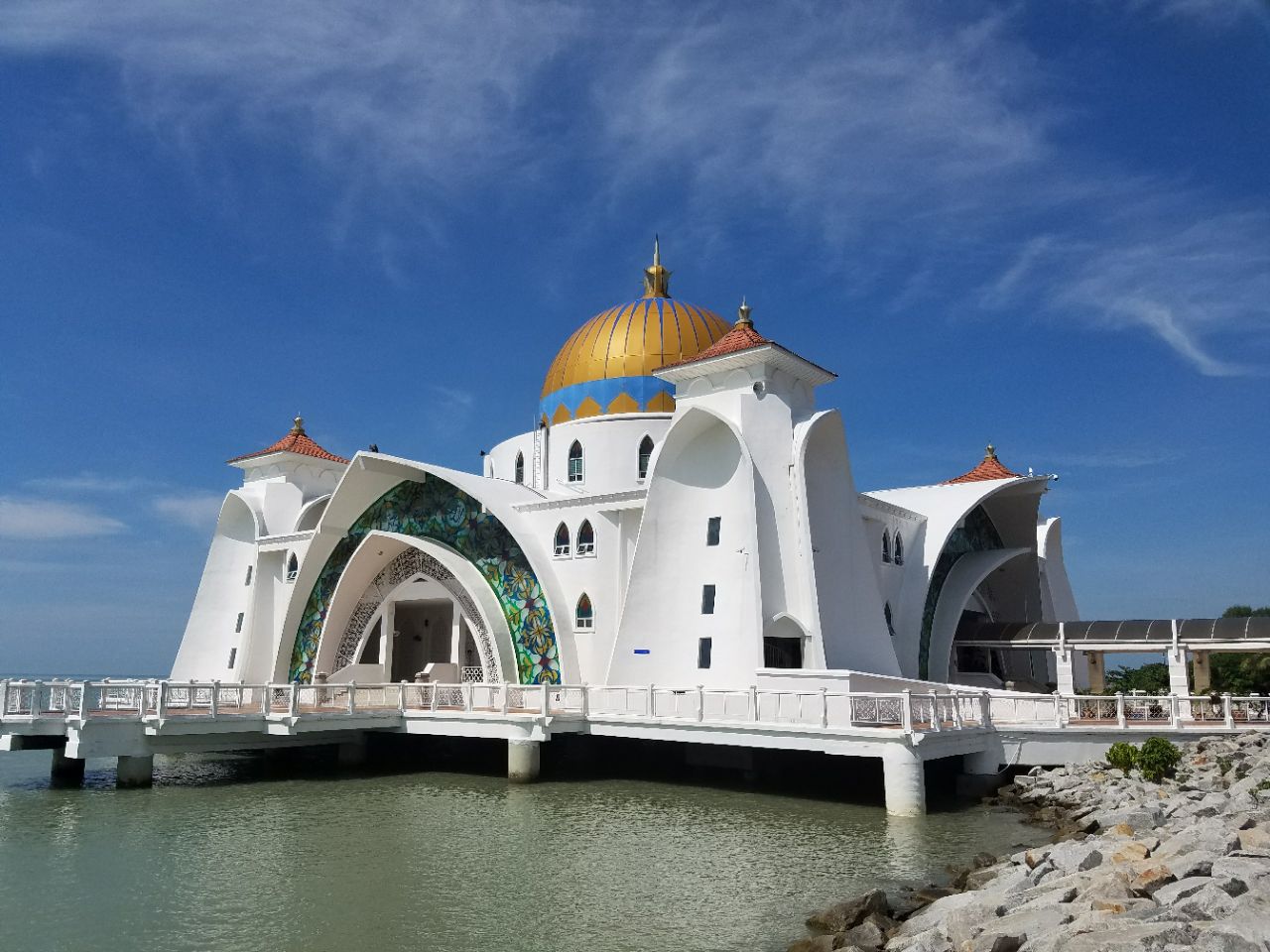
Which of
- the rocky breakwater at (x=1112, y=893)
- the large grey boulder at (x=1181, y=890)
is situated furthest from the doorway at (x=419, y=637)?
the large grey boulder at (x=1181, y=890)

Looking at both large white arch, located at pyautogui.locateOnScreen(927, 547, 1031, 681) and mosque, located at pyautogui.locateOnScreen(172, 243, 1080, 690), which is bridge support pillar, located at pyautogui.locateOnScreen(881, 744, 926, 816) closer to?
mosque, located at pyautogui.locateOnScreen(172, 243, 1080, 690)

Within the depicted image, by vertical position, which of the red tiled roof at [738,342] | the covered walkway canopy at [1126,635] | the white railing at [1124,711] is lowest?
the white railing at [1124,711]

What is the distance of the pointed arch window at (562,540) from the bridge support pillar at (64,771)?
9519mm

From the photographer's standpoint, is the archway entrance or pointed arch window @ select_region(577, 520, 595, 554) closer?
pointed arch window @ select_region(577, 520, 595, 554)

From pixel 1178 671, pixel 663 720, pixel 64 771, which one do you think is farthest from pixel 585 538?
pixel 1178 671

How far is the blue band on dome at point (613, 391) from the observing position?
2583 cm

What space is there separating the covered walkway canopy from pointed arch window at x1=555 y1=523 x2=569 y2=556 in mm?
10363

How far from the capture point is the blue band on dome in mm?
25828

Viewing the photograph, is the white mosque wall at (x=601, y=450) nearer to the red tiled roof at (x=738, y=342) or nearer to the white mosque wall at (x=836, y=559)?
the red tiled roof at (x=738, y=342)

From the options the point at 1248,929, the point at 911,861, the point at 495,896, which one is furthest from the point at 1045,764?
the point at 1248,929

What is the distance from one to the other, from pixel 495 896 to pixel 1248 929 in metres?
6.97

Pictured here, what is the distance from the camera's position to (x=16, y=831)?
1448 cm

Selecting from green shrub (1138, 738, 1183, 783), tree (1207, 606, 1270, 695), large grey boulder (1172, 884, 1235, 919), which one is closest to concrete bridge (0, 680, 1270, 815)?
green shrub (1138, 738, 1183, 783)

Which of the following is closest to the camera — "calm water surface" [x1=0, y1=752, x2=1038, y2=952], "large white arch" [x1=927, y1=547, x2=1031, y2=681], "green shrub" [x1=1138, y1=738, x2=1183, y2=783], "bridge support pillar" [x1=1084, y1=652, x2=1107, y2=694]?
"calm water surface" [x1=0, y1=752, x2=1038, y2=952]
